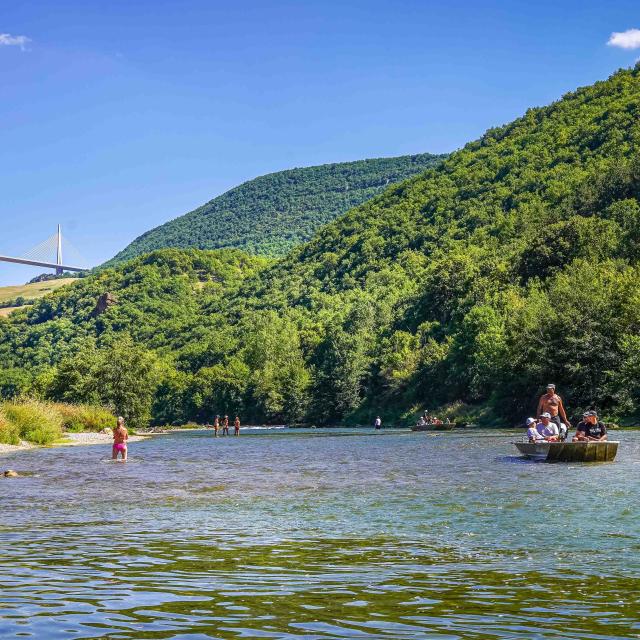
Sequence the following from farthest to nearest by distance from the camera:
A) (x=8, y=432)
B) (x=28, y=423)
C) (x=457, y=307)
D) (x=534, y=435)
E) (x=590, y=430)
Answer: (x=457, y=307), (x=28, y=423), (x=8, y=432), (x=534, y=435), (x=590, y=430)

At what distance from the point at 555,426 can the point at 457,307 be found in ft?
292

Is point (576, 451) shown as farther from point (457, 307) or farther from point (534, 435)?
point (457, 307)

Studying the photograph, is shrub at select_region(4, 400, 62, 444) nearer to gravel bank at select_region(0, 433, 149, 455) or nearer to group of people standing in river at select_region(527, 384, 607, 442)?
gravel bank at select_region(0, 433, 149, 455)

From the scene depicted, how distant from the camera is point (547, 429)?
3816 centimetres

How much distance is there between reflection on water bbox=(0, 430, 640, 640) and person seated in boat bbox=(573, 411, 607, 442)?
23.7 ft

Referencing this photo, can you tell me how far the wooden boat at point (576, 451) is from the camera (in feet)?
111

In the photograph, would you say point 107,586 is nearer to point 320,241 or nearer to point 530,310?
point 530,310

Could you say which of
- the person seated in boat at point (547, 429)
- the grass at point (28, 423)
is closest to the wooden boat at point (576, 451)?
the person seated in boat at point (547, 429)

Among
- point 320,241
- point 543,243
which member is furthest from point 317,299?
point 543,243

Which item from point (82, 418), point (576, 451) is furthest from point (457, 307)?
point (576, 451)

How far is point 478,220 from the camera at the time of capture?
6329 inches

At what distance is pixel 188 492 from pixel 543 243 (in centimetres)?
9381

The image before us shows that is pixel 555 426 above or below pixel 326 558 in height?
above

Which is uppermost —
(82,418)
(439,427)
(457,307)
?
(457,307)
